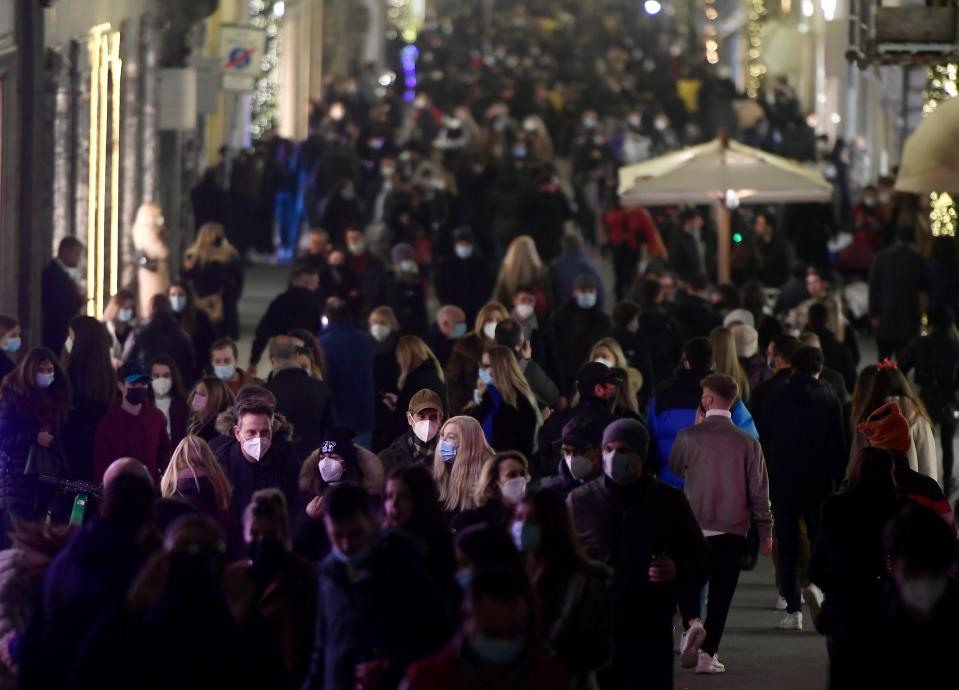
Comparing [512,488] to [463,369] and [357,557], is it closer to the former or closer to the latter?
[357,557]

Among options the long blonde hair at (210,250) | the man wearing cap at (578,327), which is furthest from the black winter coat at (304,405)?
the long blonde hair at (210,250)

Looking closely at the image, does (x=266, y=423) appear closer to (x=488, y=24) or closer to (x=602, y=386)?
(x=602, y=386)

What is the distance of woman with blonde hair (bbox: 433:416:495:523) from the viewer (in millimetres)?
12031

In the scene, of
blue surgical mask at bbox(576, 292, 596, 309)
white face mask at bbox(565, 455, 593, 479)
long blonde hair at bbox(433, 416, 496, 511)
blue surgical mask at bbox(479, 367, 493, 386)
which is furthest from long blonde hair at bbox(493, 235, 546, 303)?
white face mask at bbox(565, 455, 593, 479)

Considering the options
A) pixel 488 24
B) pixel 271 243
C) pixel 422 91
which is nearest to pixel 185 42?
pixel 271 243

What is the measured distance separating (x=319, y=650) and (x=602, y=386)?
17.4 ft

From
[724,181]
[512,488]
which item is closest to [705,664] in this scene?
[512,488]

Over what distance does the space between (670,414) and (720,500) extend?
1.73 m

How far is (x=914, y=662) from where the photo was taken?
26.7 feet

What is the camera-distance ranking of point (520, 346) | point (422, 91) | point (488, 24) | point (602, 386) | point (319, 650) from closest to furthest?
point (319, 650)
point (602, 386)
point (520, 346)
point (422, 91)
point (488, 24)

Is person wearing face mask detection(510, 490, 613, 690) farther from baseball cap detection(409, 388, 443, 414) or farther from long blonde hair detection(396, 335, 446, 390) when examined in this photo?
long blonde hair detection(396, 335, 446, 390)

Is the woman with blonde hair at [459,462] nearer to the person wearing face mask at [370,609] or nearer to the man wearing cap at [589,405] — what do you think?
the man wearing cap at [589,405]

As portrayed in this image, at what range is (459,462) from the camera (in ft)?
39.9

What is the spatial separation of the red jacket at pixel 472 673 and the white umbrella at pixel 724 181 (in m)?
16.6
